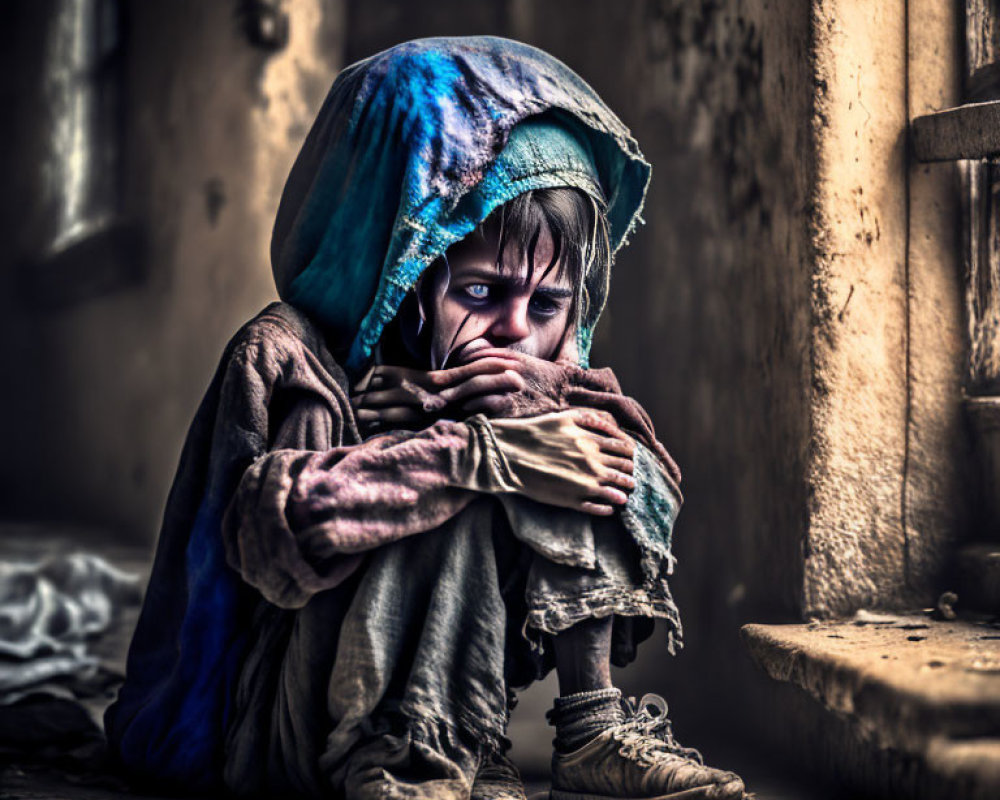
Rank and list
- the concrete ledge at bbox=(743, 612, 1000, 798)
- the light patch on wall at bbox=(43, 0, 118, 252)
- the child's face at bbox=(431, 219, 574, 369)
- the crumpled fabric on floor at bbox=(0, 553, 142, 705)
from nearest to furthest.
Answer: the concrete ledge at bbox=(743, 612, 1000, 798), the child's face at bbox=(431, 219, 574, 369), the crumpled fabric on floor at bbox=(0, 553, 142, 705), the light patch on wall at bbox=(43, 0, 118, 252)

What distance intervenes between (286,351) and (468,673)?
0.58 m

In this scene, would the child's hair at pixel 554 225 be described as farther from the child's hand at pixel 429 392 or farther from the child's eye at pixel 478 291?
the child's hand at pixel 429 392

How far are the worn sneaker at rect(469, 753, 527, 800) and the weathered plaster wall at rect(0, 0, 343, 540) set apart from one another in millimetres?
2165

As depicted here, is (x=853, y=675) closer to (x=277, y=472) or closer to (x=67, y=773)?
(x=277, y=472)

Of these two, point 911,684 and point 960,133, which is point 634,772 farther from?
point 960,133

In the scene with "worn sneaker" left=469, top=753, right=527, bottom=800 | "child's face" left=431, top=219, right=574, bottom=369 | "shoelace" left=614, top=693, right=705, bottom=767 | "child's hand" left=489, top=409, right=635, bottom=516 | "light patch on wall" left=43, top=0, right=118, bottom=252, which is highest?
"light patch on wall" left=43, top=0, right=118, bottom=252

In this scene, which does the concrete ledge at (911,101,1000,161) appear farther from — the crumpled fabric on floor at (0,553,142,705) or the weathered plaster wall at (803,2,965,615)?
the crumpled fabric on floor at (0,553,142,705)

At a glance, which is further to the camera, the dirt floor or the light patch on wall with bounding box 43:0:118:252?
the light patch on wall with bounding box 43:0:118:252

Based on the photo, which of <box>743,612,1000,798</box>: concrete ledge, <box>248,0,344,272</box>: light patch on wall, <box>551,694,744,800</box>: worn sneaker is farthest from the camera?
<box>248,0,344,272</box>: light patch on wall

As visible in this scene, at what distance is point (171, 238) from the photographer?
157 inches

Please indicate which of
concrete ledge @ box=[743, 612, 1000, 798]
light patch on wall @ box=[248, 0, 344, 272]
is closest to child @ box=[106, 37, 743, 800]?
concrete ledge @ box=[743, 612, 1000, 798]

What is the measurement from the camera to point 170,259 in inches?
158

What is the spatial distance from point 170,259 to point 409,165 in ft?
8.44

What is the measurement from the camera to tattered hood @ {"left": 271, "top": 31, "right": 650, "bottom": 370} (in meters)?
1.71
